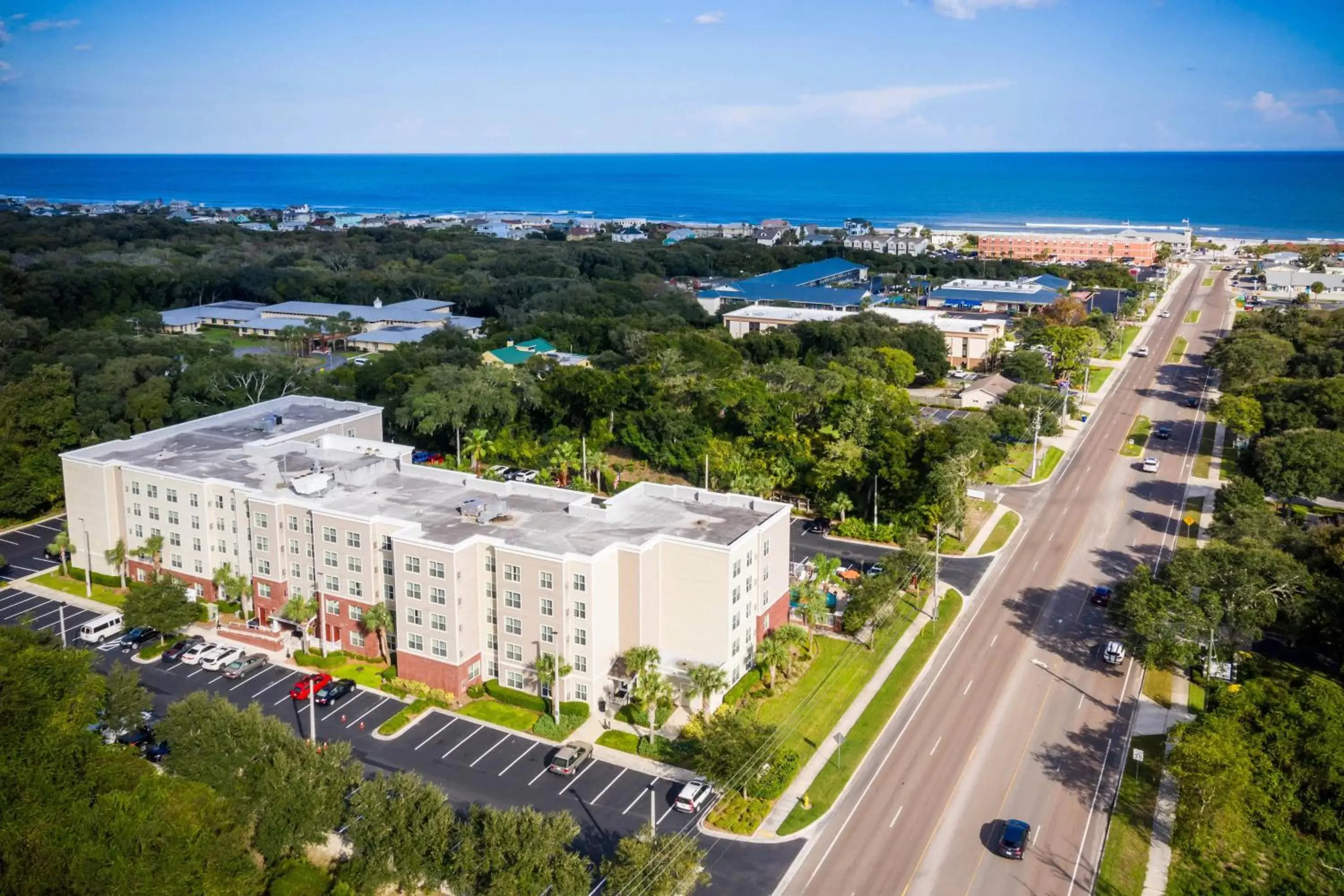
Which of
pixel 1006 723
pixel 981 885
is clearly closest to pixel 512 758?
pixel 981 885

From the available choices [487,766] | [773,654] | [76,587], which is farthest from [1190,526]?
[76,587]

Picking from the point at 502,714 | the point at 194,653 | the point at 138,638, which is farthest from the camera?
the point at 138,638

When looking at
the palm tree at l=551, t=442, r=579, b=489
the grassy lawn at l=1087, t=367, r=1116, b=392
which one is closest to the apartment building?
the palm tree at l=551, t=442, r=579, b=489

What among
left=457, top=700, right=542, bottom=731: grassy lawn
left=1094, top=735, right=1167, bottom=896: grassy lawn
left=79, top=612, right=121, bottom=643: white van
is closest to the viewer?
left=1094, top=735, right=1167, bottom=896: grassy lawn

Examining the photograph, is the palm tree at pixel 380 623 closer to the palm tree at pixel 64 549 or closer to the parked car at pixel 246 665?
the parked car at pixel 246 665

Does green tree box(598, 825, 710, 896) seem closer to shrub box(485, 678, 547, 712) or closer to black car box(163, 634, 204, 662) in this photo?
shrub box(485, 678, 547, 712)

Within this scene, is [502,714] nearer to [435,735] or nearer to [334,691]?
[435,735]
